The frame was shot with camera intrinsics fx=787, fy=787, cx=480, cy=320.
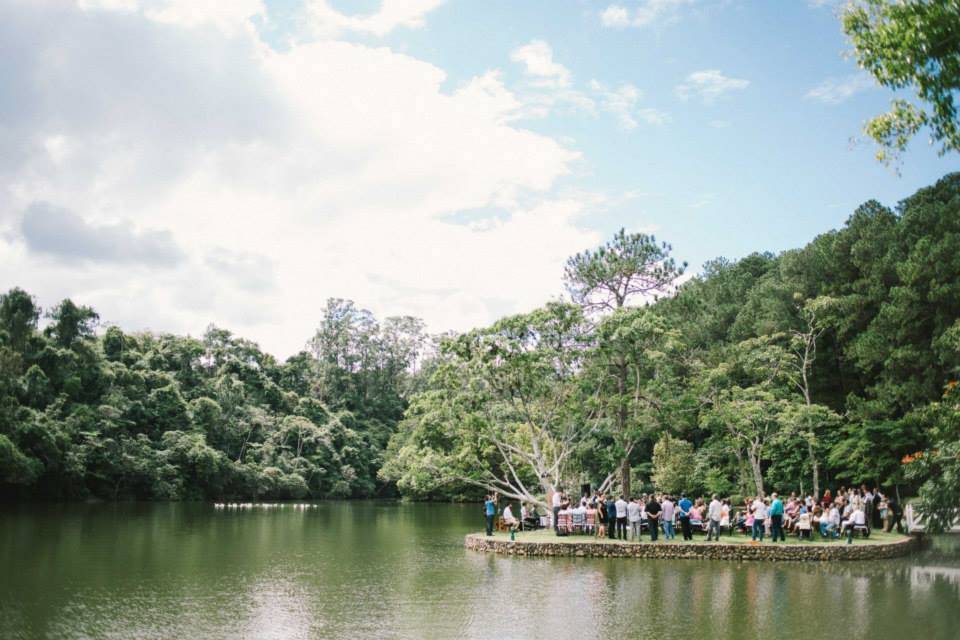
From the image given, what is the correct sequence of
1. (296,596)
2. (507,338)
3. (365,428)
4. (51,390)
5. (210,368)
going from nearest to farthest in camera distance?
(296,596) < (507,338) < (51,390) < (210,368) < (365,428)

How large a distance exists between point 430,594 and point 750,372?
2258cm

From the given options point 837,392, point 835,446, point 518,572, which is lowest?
point 518,572

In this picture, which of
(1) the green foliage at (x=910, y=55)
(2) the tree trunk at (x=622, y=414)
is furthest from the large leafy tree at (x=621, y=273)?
(1) the green foliage at (x=910, y=55)

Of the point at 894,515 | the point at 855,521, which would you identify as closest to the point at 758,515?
the point at 855,521

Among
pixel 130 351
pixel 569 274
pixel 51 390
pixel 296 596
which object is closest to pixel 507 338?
pixel 569 274

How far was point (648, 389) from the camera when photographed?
88.1 feet

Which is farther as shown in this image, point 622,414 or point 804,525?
point 622,414

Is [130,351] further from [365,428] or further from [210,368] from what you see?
[365,428]

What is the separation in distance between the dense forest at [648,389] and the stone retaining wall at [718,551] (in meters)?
2.17

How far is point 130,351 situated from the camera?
5728cm

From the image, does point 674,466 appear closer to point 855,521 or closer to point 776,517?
point 855,521

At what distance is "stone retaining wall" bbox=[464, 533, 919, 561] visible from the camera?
782 inches

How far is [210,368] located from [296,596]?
190ft

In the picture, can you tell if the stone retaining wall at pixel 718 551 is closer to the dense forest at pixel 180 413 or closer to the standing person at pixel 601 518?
the standing person at pixel 601 518
